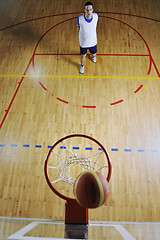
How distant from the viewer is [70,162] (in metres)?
2.62

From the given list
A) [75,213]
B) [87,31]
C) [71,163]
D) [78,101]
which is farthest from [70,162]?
[87,31]

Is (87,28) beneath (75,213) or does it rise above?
above

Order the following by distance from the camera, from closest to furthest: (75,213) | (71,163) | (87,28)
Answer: (75,213), (71,163), (87,28)

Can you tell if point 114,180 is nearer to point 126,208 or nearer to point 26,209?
point 126,208

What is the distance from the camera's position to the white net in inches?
100

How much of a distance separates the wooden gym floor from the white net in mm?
185

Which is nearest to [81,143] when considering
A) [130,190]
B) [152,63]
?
[130,190]

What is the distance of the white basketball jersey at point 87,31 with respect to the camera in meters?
2.89

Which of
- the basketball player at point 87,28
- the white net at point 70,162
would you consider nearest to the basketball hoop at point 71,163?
the white net at point 70,162

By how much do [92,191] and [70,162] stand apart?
113 centimetres

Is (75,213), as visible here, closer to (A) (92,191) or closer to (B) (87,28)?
(A) (92,191)

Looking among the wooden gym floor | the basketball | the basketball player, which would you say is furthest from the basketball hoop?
the basketball player

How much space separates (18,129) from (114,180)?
5.34ft

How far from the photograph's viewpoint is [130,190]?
2.48 m
